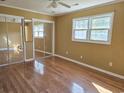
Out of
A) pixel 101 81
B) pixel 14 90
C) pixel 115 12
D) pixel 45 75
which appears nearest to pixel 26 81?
pixel 14 90

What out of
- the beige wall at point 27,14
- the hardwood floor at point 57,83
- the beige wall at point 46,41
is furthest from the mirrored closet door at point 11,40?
the hardwood floor at point 57,83

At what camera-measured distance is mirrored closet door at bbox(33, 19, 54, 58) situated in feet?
16.4

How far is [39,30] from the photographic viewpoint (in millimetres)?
5137

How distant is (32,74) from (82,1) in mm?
3019

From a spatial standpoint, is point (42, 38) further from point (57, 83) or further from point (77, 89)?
point (77, 89)

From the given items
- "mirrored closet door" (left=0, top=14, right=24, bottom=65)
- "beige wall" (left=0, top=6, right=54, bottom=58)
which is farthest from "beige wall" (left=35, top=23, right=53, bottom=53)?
"mirrored closet door" (left=0, top=14, right=24, bottom=65)

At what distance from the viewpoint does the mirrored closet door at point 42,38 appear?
501 centimetres

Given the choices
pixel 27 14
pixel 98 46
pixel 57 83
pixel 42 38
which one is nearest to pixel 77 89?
pixel 57 83

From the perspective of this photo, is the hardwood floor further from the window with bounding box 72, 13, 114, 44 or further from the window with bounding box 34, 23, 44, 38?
the window with bounding box 34, 23, 44, 38

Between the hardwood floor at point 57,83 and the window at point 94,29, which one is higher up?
the window at point 94,29

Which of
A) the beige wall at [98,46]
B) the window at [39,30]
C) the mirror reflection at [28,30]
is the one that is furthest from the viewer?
the window at [39,30]

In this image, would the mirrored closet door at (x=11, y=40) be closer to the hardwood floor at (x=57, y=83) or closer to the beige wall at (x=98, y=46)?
the hardwood floor at (x=57, y=83)

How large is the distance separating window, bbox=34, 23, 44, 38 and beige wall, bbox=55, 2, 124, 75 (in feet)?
3.39

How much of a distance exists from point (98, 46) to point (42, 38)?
311 centimetres
